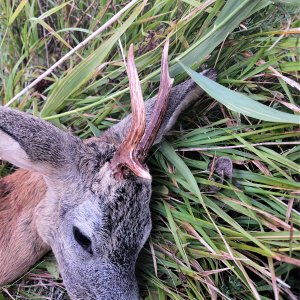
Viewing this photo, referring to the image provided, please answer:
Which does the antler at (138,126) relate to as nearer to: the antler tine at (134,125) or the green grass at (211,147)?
the antler tine at (134,125)

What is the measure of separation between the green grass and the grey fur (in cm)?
28

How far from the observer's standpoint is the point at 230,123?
3.38 metres

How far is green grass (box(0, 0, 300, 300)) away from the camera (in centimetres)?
308

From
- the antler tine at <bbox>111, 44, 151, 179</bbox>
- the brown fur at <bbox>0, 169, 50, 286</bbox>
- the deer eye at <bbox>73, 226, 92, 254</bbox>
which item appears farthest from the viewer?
the brown fur at <bbox>0, 169, 50, 286</bbox>

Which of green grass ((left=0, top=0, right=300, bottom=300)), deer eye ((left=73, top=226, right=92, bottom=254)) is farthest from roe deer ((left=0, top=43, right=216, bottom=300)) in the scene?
green grass ((left=0, top=0, right=300, bottom=300))

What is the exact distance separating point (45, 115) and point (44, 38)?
82cm

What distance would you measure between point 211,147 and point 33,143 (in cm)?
110

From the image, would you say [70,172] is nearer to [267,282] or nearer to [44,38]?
[267,282]

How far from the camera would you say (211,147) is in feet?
11.0

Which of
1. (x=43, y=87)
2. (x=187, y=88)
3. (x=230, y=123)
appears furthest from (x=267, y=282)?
(x=43, y=87)

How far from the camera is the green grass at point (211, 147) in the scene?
10.1ft

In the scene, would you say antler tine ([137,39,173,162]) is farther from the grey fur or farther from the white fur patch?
the white fur patch

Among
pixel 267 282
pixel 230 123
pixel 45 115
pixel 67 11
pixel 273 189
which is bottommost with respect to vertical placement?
pixel 267 282

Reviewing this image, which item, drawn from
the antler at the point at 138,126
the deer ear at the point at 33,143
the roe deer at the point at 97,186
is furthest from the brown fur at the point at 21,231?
the antler at the point at 138,126
